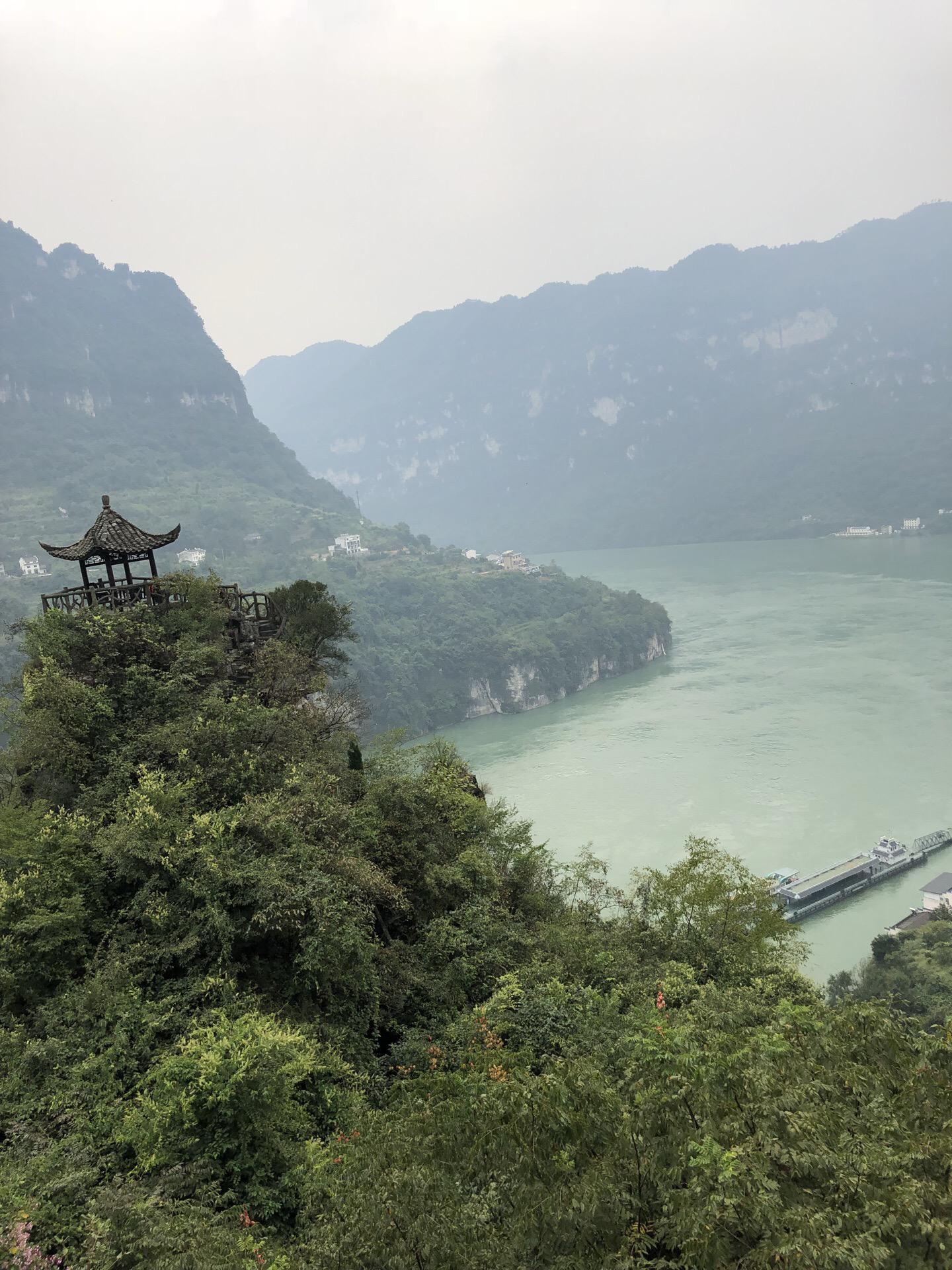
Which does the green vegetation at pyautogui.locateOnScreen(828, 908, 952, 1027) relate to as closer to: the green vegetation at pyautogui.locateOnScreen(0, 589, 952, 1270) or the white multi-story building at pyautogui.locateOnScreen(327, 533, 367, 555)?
the green vegetation at pyautogui.locateOnScreen(0, 589, 952, 1270)

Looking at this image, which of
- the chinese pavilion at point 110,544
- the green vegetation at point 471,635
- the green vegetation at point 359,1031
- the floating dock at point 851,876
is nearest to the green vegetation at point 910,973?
the floating dock at point 851,876

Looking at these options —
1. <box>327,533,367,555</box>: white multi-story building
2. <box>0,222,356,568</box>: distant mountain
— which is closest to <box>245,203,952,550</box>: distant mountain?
<box>0,222,356,568</box>: distant mountain

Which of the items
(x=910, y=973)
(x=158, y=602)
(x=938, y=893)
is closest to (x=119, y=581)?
(x=158, y=602)

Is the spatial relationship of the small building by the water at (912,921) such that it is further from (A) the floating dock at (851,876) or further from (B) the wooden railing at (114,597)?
(B) the wooden railing at (114,597)

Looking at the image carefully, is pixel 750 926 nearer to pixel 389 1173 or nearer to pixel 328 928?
pixel 328 928

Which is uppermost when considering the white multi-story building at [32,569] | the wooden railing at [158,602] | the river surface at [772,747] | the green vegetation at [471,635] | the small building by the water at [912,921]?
the white multi-story building at [32,569]

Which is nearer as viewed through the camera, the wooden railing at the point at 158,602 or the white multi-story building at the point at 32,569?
the wooden railing at the point at 158,602

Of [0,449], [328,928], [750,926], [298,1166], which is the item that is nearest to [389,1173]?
[298,1166]
